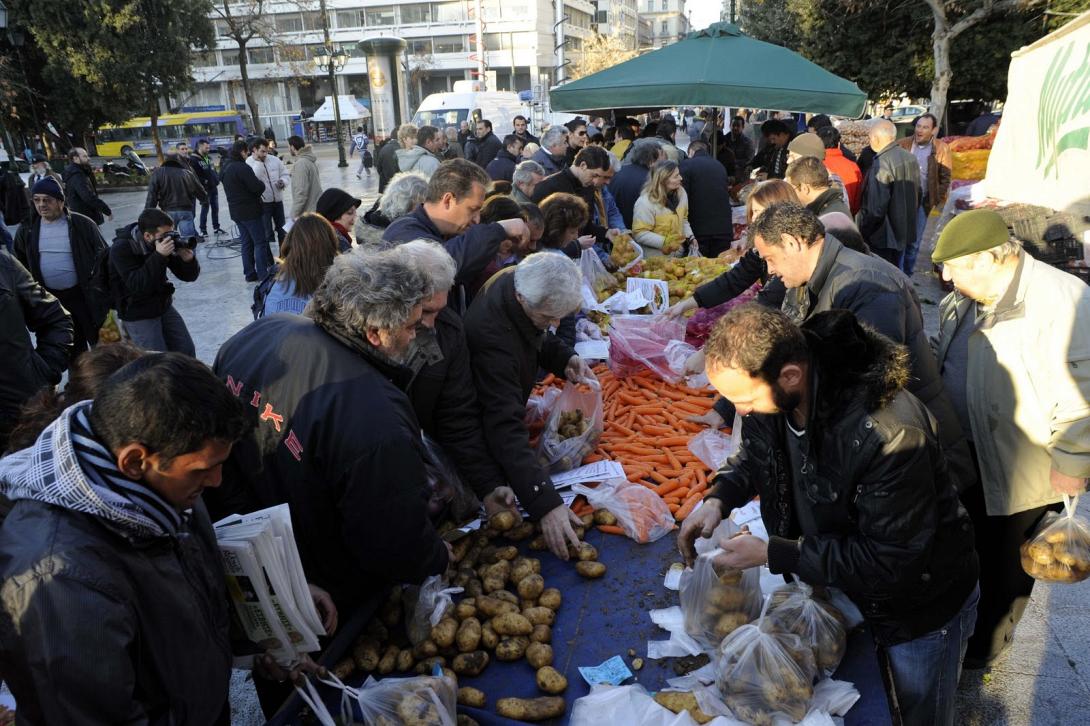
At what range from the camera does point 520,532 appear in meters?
2.55

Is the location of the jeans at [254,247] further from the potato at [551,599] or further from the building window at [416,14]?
the building window at [416,14]

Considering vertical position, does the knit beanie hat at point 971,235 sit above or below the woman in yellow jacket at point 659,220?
above

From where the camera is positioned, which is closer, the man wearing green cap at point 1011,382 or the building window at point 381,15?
the man wearing green cap at point 1011,382

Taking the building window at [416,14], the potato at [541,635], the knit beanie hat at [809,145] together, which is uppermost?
the building window at [416,14]

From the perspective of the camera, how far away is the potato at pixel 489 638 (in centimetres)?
202

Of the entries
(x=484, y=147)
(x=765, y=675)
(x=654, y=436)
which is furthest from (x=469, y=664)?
(x=484, y=147)

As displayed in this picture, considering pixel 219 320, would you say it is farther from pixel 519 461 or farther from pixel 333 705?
pixel 333 705

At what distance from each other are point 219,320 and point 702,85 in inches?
233

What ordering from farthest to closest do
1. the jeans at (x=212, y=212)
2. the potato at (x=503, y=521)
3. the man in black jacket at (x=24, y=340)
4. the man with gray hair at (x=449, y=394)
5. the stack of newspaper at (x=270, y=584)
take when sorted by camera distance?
1. the jeans at (x=212, y=212)
2. the man in black jacket at (x=24, y=340)
3. the potato at (x=503, y=521)
4. the man with gray hair at (x=449, y=394)
5. the stack of newspaper at (x=270, y=584)

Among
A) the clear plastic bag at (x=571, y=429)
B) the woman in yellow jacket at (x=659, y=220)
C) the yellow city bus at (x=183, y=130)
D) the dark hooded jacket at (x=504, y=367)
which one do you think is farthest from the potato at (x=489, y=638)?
the yellow city bus at (x=183, y=130)

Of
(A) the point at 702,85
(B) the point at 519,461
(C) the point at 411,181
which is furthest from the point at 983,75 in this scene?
(B) the point at 519,461

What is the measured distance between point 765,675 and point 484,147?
11096 mm

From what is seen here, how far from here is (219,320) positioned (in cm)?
Result: 781

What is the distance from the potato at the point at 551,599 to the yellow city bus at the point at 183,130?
40.6m
